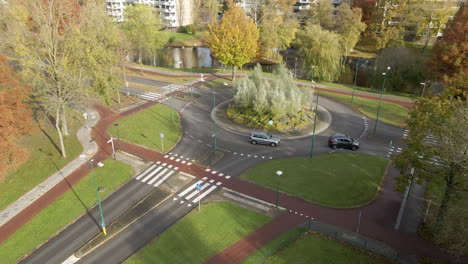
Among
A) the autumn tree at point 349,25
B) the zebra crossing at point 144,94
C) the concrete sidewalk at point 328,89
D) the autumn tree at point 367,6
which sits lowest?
the zebra crossing at point 144,94

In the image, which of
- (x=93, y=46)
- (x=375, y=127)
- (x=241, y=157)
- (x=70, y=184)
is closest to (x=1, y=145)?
(x=70, y=184)

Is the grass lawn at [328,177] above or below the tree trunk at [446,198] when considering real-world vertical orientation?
below

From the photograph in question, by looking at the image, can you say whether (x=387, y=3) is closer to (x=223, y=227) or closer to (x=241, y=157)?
(x=241, y=157)

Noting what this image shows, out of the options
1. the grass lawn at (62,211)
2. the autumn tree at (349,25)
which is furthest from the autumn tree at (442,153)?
the autumn tree at (349,25)

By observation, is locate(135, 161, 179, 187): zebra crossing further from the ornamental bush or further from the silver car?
the ornamental bush

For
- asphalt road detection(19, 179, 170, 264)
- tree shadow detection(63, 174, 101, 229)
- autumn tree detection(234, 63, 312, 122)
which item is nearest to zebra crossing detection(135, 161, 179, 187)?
asphalt road detection(19, 179, 170, 264)

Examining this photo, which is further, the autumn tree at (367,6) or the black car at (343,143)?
the autumn tree at (367,6)

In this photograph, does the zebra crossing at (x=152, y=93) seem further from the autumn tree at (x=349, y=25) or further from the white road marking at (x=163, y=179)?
the autumn tree at (x=349, y=25)
